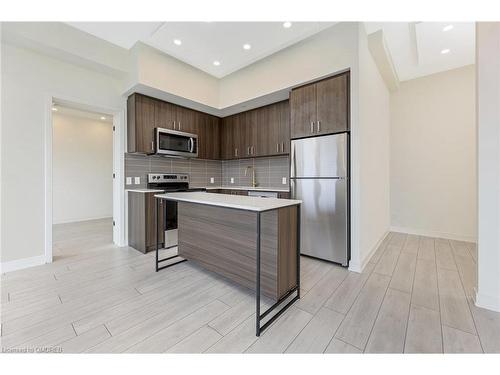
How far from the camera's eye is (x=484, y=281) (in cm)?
178

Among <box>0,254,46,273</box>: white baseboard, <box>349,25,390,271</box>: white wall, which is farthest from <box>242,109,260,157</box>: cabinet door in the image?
<box>0,254,46,273</box>: white baseboard

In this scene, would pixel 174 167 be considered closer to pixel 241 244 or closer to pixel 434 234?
pixel 241 244

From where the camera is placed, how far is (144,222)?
10.1ft

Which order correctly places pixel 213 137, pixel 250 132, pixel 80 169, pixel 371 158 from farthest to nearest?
pixel 80 169
pixel 213 137
pixel 250 132
pixel 371 158

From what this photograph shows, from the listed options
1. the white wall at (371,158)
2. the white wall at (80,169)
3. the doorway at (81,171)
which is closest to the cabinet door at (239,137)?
the white wall at (371,158)

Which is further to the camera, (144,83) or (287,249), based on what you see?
(144,83)

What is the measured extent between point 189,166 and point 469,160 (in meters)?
5.04

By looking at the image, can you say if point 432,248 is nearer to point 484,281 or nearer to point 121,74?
point 484,281

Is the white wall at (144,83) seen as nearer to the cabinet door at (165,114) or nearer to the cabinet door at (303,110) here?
the cabinet door at (303,110)

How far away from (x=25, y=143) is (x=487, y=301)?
5.00 metres

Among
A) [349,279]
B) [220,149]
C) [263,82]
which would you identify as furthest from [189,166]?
[349,279]

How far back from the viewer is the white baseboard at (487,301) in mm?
1723

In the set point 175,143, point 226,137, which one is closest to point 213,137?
point 226,137

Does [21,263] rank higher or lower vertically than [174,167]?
lower
